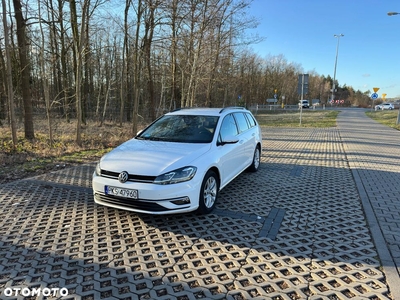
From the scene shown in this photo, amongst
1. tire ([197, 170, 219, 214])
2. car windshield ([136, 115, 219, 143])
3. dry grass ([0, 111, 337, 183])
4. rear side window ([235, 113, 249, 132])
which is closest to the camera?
tire ([197, 170, 219, 214])

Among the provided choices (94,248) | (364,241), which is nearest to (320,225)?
(364,241)

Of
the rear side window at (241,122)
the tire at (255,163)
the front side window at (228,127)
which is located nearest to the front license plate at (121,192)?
the front side window at (228,127)

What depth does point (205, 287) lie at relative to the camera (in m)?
2.68

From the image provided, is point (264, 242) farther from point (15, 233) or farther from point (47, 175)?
point (47, 175)

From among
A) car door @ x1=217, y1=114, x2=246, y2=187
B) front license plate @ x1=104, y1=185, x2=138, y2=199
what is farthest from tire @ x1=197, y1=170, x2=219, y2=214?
front license plate @ x1=104, y1=185, x2=138, y2=199

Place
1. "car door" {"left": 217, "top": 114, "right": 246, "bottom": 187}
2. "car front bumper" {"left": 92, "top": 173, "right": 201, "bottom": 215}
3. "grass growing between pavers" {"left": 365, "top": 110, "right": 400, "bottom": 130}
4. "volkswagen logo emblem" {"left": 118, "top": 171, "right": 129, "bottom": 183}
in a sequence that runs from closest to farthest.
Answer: "car front bumper" {"left": 92, "top": 173, "right": 201, "bottom": 215} → "volkswagen logo emblem" {"left": 118, "top": 171, "right": 129, "bottom": 183} → "car door" {"left": 217, "top": 114, "right": 246, "bottom": 187} → "grass growing between pavers" {"left": 365, "top": 110, "right": 400, "bottom": 130}

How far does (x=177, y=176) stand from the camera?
3814mm

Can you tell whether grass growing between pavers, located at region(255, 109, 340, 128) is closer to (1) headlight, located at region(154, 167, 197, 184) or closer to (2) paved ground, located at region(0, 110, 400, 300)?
(2) paved ground, located at region(0, 110, 400, 300)

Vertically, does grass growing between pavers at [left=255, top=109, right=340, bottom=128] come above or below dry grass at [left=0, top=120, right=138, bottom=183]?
above

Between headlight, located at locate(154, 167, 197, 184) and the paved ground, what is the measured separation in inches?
28.2

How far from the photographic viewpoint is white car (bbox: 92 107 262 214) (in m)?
3.74

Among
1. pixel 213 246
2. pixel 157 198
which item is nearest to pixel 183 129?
pixel 157 198

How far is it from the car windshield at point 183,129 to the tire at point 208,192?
690 mm

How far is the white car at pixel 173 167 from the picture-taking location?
12.3ft
